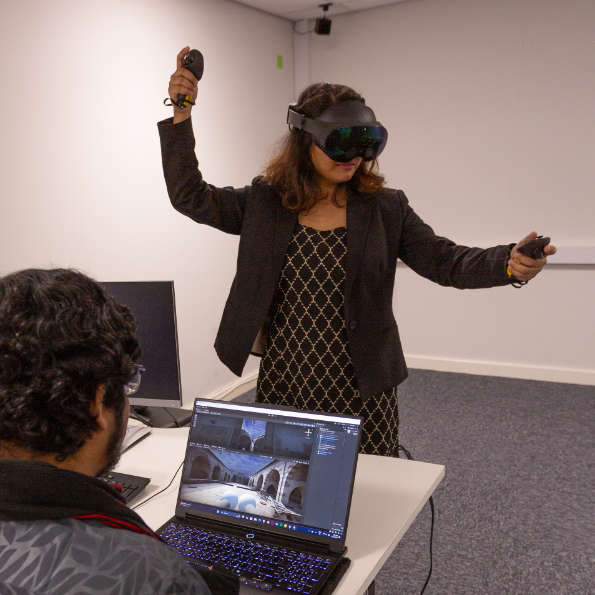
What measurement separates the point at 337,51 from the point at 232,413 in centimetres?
416

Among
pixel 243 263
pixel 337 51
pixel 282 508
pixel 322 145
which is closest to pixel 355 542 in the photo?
pixel 282 508

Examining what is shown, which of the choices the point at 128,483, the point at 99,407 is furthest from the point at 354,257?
the point at 99,407

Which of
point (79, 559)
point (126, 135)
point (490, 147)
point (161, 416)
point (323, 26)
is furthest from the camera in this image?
point (323, 26)

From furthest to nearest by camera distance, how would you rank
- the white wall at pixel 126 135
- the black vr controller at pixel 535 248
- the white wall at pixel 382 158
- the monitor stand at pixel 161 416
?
the white wall at pixel 382 158, the white wall at pixel 126 135, the monitor stand at pixel 161 416, the black vr controller at pixel 535 248

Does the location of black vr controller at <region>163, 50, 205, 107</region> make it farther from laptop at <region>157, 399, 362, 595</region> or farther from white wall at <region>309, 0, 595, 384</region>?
white wall at <region>309, 0, 595, 384</region>

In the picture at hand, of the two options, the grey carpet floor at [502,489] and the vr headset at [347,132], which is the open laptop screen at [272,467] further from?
the grey carpet floor at [502,489]

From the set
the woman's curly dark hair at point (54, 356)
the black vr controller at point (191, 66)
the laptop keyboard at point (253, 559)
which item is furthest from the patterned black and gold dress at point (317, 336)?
the woman's curly dark hair at point (54, 356)

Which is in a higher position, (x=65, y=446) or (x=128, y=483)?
(x=65, y=446)

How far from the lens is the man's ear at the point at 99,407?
2.27 ft

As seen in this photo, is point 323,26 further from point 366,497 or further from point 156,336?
point 366,497

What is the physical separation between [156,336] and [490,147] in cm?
344

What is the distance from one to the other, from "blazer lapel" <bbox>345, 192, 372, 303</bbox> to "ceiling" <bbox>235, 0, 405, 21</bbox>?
3085 mm

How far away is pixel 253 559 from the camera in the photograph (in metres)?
1.08

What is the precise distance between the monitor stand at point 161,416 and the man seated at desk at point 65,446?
40.7 inches
